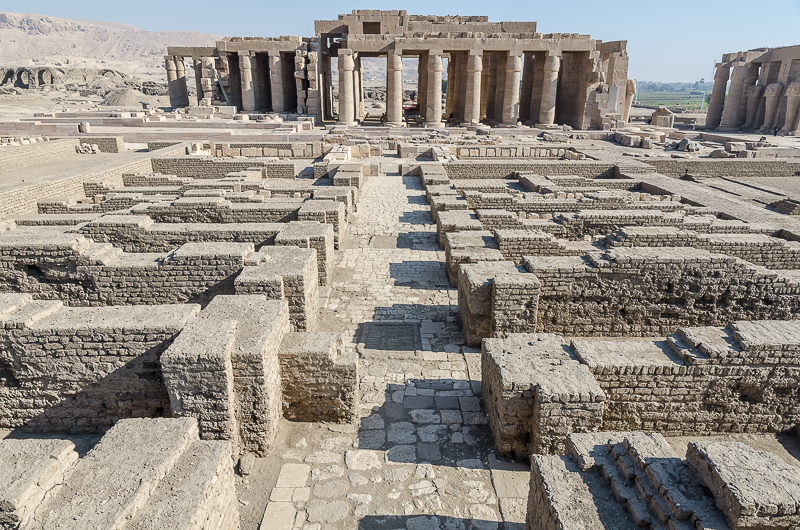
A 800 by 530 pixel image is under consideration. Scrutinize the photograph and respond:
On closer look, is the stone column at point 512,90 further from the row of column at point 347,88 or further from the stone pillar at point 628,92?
the row of column at point 347,88

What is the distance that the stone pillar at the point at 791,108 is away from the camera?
103 feet

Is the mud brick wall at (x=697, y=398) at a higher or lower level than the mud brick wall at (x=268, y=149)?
lower

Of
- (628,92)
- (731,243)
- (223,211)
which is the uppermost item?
(628,92)

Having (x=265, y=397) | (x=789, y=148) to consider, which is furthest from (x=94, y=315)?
(x=789, y=148)

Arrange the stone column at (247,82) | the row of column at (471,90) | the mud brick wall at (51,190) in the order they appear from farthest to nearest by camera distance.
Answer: the stone column at (247,82) → the row of column at (471,90) → the mud brick wall at (51,190)

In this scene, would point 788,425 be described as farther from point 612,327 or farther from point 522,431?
point 522,431

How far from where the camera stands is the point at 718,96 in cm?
3884

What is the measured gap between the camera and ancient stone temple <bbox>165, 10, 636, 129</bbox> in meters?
29.2

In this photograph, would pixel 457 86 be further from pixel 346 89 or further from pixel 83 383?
pixel 83 383

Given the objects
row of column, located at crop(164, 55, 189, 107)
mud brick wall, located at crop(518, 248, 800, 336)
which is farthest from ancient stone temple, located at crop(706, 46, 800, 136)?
row of column, located at crop(164, 55, 189, 107)

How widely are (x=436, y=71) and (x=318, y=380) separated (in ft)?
89.1

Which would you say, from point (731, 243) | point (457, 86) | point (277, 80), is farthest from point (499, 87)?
point (731, 243)

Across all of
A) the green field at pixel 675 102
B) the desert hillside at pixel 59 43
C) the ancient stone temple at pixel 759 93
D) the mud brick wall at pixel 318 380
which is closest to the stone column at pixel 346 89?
the mud brick wall at pixel 318 380

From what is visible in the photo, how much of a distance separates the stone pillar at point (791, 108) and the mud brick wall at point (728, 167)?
1566 centimetres
